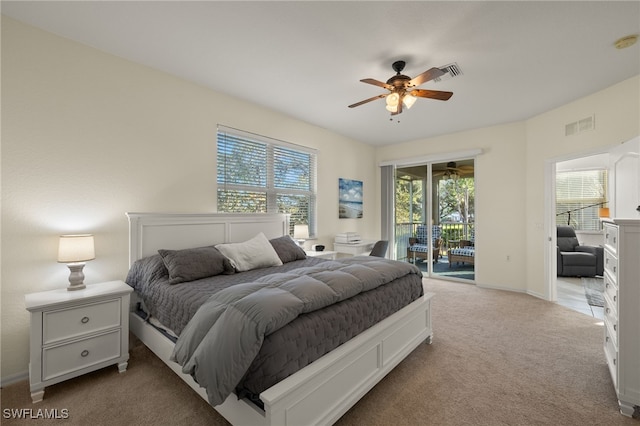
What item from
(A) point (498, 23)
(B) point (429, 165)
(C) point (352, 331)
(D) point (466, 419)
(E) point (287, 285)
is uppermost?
(A) point (498, 23)

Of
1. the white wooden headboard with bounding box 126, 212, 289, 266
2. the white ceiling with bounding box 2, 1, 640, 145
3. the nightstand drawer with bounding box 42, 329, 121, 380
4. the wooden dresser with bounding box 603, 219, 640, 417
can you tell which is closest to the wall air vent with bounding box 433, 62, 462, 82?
the white ceiling with bounding box 2, 1, 640, 145

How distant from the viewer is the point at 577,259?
525 centimetres

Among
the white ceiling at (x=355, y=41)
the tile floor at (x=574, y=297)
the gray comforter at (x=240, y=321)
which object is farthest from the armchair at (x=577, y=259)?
the gray comforter at (x=240, y=321)

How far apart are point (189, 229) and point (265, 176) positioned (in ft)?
4.31

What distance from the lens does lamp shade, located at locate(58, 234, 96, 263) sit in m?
2.15

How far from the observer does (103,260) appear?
2.55 meters

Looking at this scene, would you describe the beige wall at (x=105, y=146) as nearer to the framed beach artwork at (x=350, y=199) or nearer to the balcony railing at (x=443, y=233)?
the balcony railing at (x=443, y=233)

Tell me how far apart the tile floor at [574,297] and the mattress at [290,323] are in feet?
8.85

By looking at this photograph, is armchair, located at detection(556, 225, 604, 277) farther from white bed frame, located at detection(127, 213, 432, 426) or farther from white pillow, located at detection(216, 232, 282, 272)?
white pillow, located at detection(216, 232, 282, 272)

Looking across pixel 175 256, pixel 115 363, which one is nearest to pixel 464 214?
pixel 175 256

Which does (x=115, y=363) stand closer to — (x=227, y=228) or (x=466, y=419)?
(x=227, y=228)

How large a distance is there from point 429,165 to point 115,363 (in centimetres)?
534

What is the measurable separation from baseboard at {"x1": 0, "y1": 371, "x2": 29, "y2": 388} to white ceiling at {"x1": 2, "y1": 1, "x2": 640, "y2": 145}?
8.96 feet

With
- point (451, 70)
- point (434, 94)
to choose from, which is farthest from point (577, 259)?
point (434, 94)
